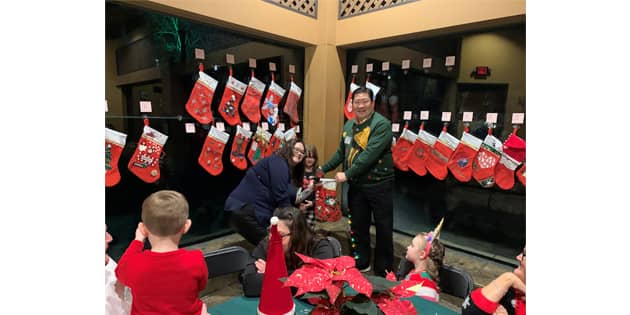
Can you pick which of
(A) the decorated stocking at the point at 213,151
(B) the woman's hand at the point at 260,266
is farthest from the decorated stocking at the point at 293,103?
(B) the woman's hand at the point at 260,266

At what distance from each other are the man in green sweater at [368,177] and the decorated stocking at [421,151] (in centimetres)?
77

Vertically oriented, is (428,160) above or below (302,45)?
below

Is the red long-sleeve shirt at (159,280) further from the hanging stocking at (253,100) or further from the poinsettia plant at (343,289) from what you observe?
the hanging stocking at (253,100)

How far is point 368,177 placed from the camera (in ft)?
7.20

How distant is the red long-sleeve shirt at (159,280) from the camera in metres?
0.95

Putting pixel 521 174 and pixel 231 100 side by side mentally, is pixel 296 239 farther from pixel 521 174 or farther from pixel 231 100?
pixel 521 174

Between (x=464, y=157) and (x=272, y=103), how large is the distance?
1636 millimetres

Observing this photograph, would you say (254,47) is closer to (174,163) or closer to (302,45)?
(302,45)

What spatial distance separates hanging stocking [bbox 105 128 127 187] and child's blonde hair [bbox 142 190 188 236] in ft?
4.55

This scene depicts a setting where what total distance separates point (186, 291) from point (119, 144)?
1555 mm

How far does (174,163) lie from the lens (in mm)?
2518

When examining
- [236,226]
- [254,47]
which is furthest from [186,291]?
[254,47]
